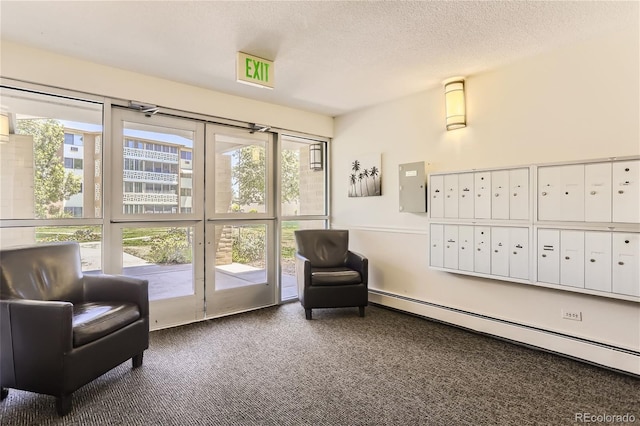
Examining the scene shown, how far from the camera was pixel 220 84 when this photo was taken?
3.70 meters

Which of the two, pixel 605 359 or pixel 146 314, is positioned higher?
pixel 146 314

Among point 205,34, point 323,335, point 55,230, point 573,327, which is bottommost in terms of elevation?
point 323,335

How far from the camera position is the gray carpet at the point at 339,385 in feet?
6.71

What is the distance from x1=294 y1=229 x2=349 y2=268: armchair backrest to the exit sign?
6.08 feet

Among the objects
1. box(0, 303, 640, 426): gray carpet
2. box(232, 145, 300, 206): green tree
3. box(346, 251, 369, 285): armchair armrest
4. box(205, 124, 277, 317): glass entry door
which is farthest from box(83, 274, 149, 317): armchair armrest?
box(346, 251, 369, 285): armchair armrest

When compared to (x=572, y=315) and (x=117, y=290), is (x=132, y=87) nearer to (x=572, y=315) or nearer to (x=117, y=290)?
(x=117, y=290)

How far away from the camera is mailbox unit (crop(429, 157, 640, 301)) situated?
8.21ft

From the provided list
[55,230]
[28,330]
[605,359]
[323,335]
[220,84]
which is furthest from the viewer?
[220,84]

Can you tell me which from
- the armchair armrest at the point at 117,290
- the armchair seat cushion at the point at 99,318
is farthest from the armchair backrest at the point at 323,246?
the armchair seat cushion at the point at 99,318

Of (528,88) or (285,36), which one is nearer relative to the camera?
(285,36)

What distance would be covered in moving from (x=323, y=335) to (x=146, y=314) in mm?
1567

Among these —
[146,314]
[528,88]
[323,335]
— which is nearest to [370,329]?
[323,335]

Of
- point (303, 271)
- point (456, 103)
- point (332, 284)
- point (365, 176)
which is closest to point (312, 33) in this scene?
point (456, 103)

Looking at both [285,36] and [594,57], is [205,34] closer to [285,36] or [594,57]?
[285,36]
